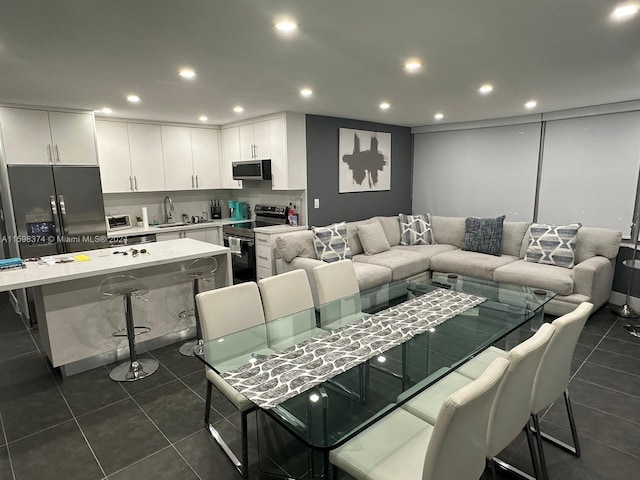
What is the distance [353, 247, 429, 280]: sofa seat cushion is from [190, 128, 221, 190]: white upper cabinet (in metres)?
2.72

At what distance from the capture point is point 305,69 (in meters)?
2.78

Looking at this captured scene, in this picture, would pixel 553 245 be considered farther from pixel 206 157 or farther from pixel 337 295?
pixel 206 157

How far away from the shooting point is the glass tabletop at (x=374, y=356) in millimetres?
1496

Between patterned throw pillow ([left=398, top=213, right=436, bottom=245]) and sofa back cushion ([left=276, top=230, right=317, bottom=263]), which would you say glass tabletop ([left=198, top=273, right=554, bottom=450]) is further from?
patterned throw pillow ([left=398, top=213, right=436, bottom=245])

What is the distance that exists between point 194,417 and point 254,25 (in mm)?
2449

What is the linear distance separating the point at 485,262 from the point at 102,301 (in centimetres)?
418

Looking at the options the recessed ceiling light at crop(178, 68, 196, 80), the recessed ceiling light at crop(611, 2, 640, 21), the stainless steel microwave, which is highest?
the recessed ceiling light at crop(178, 68, 196, 80)

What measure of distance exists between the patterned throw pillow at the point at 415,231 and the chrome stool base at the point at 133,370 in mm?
3790

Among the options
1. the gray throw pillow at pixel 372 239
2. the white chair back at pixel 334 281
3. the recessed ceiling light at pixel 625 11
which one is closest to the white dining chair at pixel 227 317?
the white chair back at pixel 334 281

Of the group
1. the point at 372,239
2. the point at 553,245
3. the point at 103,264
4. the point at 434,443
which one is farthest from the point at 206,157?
the point at 434,443

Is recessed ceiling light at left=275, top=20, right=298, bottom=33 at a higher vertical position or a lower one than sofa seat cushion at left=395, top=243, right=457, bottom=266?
higher

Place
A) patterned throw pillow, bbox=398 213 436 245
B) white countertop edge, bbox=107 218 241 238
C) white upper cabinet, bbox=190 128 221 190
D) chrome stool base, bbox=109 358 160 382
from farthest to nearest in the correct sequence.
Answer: white upper cabinet, bbox=190 128 221 190 → patterned throw pillow, bbox=398 213 436 245 → white countertop edge, bbox=107 218 241 238 → chrome stool base, bbox=109 358 160 382

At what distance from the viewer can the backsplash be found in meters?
5.32

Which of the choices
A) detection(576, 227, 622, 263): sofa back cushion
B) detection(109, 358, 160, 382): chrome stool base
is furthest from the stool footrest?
detection(576, 227, 622, 263): sofa back cushion
